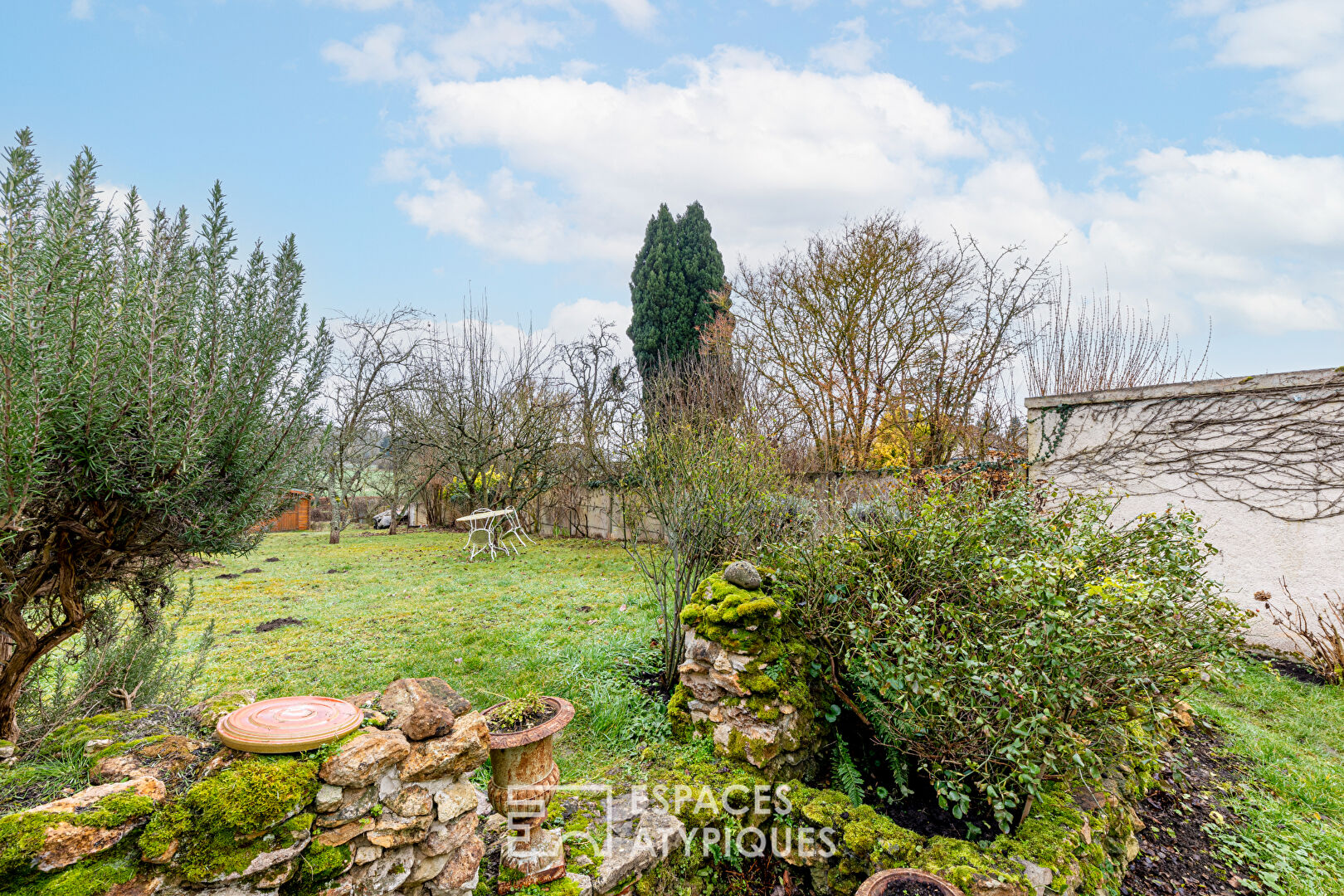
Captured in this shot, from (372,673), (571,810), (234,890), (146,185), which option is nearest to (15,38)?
(146,185)

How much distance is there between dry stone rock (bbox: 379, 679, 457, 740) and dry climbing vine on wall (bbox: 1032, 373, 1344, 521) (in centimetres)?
763

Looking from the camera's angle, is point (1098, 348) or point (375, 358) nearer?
point (1098, 348)

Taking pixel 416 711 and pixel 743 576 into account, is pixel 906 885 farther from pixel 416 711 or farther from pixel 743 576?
pixel 416 711

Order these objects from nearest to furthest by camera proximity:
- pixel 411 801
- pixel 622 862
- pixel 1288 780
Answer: pixel 411 801
pixel 622 862
pixel 1288 780

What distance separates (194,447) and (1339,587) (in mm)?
9614

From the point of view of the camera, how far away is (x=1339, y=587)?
5457mm

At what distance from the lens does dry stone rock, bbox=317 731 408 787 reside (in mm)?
1772

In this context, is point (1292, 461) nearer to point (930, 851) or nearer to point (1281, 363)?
point (1281, 363)

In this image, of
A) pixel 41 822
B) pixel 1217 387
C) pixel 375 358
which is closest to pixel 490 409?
pixel 375 358

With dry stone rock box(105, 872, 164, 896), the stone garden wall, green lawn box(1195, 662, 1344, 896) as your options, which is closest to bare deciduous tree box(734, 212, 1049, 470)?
green lawn box(1195, 662, 1344, 896)

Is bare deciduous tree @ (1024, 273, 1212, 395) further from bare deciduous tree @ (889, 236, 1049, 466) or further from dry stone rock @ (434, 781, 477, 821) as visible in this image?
dry stone rock @ (434, 781, 477, 821)

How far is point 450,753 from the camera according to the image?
6.74ft

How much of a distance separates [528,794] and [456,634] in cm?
367

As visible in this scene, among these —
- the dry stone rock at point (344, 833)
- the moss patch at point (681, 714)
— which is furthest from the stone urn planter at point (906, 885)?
the dry stone rock at point (344, 833)
